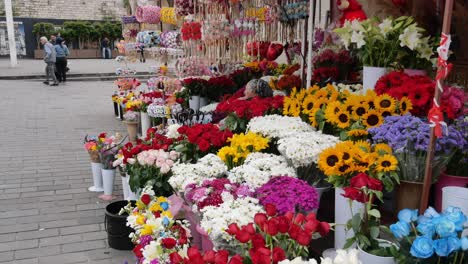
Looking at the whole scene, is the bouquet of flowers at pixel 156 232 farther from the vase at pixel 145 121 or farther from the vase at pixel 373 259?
the vase at pixel 145 121

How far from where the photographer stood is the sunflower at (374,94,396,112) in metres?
2.31

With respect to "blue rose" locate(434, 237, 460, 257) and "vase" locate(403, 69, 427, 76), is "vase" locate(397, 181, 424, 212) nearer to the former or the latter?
"blue rose" locate(434, 237, 460, 257)

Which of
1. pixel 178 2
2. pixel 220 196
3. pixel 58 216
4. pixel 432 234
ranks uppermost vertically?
pixel 178 2

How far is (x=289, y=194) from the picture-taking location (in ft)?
6.47

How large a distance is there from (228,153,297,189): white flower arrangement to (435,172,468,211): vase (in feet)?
2.39

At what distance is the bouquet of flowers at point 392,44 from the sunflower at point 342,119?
44 centimetres

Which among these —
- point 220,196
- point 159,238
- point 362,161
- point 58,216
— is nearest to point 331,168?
point 362,161

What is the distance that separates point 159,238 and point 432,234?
1235mm

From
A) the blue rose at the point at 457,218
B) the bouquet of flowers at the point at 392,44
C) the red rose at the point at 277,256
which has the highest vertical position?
the bouquet of flowers at the point at 392,44

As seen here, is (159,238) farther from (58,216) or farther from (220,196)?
(58,216)

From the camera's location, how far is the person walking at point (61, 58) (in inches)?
590

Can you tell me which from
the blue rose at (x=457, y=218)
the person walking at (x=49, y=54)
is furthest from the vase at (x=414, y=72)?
the person walking at (x=49, y=54)

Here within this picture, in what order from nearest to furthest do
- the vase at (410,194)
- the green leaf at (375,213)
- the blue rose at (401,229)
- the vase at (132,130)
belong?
1. the blue rose at (401,229)
2. the green leaf at (375,213)
3. the vase at (410,194)
4. the vase at (132,130)

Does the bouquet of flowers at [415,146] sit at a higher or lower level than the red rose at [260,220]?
higher
